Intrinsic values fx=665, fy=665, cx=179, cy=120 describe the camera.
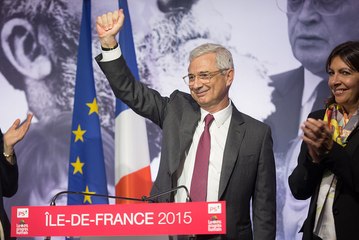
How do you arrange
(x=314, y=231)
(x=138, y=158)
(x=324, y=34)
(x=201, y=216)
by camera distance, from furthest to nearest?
(x=324, y=34)
(x=138, y=158)
(x=314, y=231)
(x=201, y=216)

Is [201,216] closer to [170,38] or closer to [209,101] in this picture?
[209,101]

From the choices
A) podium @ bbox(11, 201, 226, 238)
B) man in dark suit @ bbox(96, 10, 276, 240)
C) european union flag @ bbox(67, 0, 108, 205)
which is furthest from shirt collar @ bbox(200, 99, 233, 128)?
european union flag @ bbox(67, 0, 108, 205)

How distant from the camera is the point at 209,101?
9.34 ft

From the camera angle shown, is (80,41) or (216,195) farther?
(80,41)

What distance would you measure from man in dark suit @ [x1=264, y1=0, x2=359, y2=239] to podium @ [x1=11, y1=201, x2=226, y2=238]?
249cm

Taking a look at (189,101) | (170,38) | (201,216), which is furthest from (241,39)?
(201,216)

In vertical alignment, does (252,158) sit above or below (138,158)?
below

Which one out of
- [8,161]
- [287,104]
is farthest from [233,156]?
[287,104]

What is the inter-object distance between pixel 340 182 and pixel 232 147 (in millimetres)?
458

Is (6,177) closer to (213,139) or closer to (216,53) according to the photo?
(213,139)

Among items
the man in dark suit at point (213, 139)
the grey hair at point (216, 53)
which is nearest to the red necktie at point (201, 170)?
the man in dark suit at point (213, 139)

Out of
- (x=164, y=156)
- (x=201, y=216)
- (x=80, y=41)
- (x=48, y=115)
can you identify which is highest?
(x=80, y=41)

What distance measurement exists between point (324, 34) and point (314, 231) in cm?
231

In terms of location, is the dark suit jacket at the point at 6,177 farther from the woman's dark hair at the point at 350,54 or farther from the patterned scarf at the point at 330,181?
the woman's dark hair at the point at 350,54
